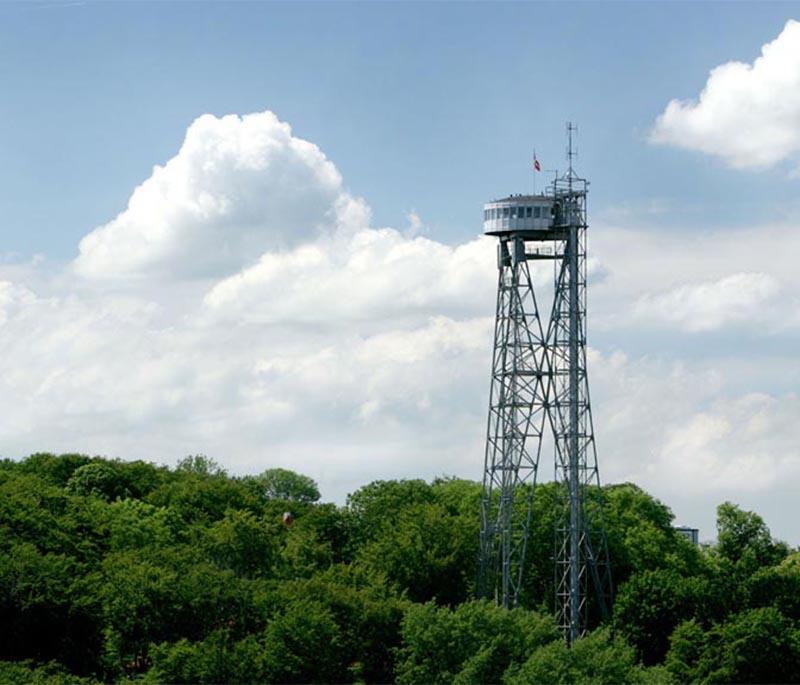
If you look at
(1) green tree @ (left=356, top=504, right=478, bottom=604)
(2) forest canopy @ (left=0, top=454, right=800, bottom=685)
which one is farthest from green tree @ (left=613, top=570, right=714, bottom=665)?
(1) green tree @ (left=356, top=504, right=478, bottom=604)

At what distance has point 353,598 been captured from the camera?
72.8m

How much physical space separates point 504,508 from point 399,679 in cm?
1755

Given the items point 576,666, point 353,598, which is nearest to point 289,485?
point 353,598

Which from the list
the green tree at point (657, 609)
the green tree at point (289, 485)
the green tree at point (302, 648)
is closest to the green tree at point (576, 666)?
the green tree at point (302, 648)

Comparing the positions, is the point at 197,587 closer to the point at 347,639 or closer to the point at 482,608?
the point at 347,639

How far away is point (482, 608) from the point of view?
69.6 metres

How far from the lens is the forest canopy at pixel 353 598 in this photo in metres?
66.7

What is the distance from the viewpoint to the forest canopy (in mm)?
66688

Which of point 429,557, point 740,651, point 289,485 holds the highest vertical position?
point 289,485

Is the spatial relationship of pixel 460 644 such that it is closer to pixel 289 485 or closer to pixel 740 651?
pixel 740 651

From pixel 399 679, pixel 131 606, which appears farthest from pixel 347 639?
pixel 131 606

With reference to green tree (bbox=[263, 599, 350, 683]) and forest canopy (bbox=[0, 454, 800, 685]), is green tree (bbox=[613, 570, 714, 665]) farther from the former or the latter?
green tree (bbox=[263, 599, 350, 683])

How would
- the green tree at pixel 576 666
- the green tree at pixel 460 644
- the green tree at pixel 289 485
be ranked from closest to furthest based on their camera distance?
the green tree at pixel 576 666, the green tree at pixel 460 644, the green tree at pixel 289 485

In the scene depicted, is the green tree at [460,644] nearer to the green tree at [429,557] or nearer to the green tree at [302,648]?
the green tree at [302,648]
